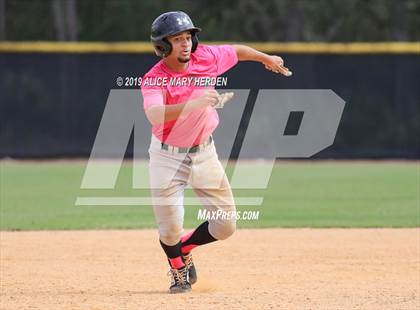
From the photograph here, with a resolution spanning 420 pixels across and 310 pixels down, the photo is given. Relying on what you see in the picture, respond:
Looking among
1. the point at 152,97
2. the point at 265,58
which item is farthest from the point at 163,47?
the point at 265,58

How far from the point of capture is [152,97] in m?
7.07

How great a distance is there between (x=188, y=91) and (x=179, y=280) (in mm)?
1582

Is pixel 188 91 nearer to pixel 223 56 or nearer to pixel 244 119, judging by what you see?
pixel 223 56

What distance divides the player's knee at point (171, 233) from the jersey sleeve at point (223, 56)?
129 cm

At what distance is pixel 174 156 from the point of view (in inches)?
295

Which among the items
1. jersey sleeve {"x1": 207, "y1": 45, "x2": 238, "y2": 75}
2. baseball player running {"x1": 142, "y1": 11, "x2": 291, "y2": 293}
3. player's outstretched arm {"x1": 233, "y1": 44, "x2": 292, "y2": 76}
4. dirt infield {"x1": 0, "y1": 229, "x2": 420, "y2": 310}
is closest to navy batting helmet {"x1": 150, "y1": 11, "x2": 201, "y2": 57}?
baseball player running {"x1": 142, "y1": 11, "x2": 291, "y2": 293}

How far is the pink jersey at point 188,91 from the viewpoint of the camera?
726 centimetres

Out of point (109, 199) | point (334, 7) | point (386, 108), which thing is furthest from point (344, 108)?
point (334, 7)

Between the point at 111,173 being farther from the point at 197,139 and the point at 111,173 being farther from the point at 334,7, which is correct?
the point at 334,7

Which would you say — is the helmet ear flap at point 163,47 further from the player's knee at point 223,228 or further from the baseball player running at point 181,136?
the player's knee at point 223,228

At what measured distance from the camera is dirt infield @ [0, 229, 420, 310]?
24.1 ft

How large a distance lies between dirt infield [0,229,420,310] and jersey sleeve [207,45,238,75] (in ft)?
6.01

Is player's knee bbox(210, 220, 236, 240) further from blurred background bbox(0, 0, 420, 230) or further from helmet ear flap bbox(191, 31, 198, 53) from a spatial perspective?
A: blurred background bbox(0, 0, 420, 230)

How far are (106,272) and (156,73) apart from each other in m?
2.47
